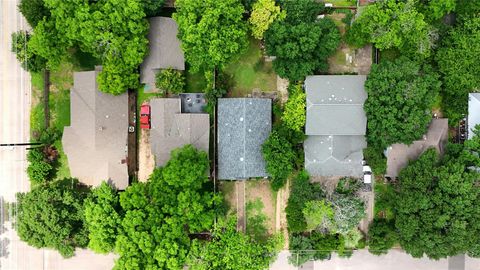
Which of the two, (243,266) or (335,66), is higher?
(335,66)

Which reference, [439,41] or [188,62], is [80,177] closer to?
[188,62]

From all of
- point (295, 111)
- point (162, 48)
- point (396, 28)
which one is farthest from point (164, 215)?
point (396, 28)

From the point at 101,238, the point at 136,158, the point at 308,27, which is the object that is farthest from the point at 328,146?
the point at 101,238

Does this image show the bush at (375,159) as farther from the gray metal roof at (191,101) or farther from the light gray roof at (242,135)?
the gray metal roof at (191,101)

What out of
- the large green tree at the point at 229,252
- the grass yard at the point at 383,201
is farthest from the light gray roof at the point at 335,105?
the large green tree at the point at 229,252

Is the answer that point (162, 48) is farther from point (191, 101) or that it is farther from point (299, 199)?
point (299, 199)

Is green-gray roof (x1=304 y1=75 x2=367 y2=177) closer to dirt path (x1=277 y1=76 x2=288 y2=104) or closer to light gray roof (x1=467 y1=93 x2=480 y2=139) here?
dirt path (x1=277 y1=76 x2=288 y2=104)
